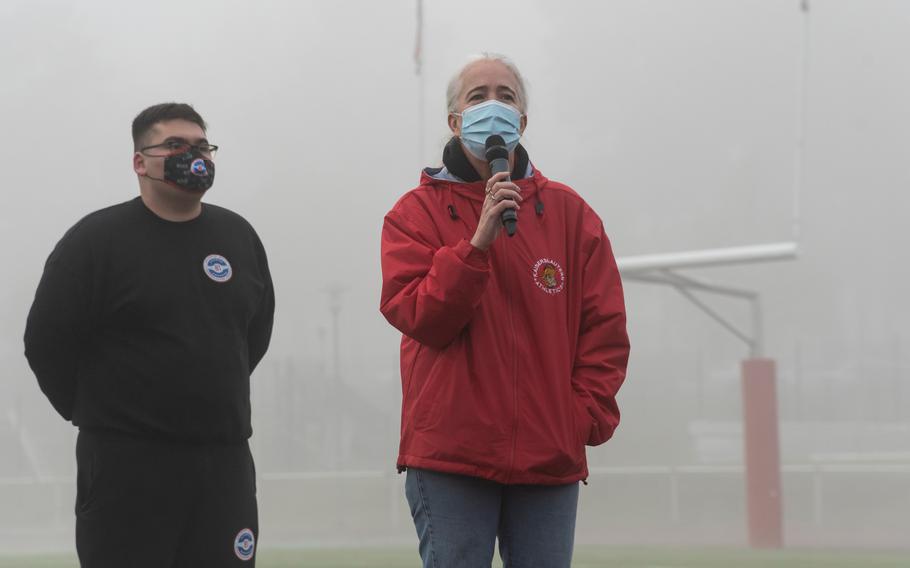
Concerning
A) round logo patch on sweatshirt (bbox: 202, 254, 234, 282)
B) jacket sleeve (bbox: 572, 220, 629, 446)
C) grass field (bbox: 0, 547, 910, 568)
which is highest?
round logo patch on sweatshirt (bbox: 202, 254, 234, 282)

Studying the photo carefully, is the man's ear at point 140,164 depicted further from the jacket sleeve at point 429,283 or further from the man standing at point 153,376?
the jacket sleeve at point 429,283

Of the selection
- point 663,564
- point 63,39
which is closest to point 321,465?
point 63,39

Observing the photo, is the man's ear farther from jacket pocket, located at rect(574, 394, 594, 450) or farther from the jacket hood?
jacket pocket, located at rect(574, 394, 594, 450)

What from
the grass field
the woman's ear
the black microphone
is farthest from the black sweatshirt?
the grass field

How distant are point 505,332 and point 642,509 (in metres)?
15.9

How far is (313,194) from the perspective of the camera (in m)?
20.2

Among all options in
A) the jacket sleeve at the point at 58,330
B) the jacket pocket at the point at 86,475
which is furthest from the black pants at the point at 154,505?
the jacket sleeve at the point at 58,330

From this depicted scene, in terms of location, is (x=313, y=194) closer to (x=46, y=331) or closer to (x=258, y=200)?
(x=258, y=200)

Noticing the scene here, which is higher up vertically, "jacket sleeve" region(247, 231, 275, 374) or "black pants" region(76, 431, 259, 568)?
"jacket sleeve" region(247, 231, 275, 374)

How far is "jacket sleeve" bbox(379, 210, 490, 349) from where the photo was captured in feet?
7.86

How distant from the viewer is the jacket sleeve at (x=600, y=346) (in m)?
2.58

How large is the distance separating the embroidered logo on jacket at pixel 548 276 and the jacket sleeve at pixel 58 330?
3.33 feet

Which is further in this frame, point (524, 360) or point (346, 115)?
point (346, 115)

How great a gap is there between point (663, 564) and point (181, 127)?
704 centimetres
